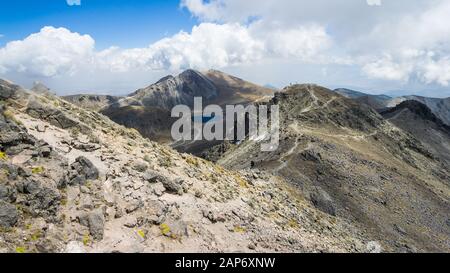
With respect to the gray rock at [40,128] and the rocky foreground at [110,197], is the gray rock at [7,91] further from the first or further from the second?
the gray rock at [40,128]

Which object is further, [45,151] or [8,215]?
[45,151]

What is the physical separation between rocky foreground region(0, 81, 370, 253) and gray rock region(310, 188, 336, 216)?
51.8 feet

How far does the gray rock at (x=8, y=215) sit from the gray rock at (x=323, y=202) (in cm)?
3606

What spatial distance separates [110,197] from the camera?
19.9 m

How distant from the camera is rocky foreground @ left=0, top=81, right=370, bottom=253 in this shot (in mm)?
17172

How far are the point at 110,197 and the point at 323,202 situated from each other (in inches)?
1292

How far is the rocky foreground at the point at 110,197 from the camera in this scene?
17.2 meters

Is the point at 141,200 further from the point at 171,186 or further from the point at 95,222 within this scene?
Result: the point at 95,222

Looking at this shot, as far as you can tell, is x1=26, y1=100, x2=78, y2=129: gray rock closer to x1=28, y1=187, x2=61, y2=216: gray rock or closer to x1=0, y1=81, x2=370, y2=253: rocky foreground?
x1=0, y1=81, x2=370, y2=253: rocky foreground

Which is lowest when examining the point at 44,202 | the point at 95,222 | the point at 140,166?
the point at 95,222

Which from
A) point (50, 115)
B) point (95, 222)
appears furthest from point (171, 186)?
point (50, 115)

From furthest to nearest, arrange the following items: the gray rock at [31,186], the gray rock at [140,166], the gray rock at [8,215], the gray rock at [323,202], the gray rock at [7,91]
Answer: the gray rock at [323,202] < the gray rock at [7,91] < the gray rock at [140,166] < the gray rock at [31,186] < the gray rock at [8,215]

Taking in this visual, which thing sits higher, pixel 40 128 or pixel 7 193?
pixel 40 128

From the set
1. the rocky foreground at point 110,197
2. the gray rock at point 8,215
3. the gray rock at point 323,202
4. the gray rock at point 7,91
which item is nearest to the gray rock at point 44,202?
the rocky foreground at point 110,197
